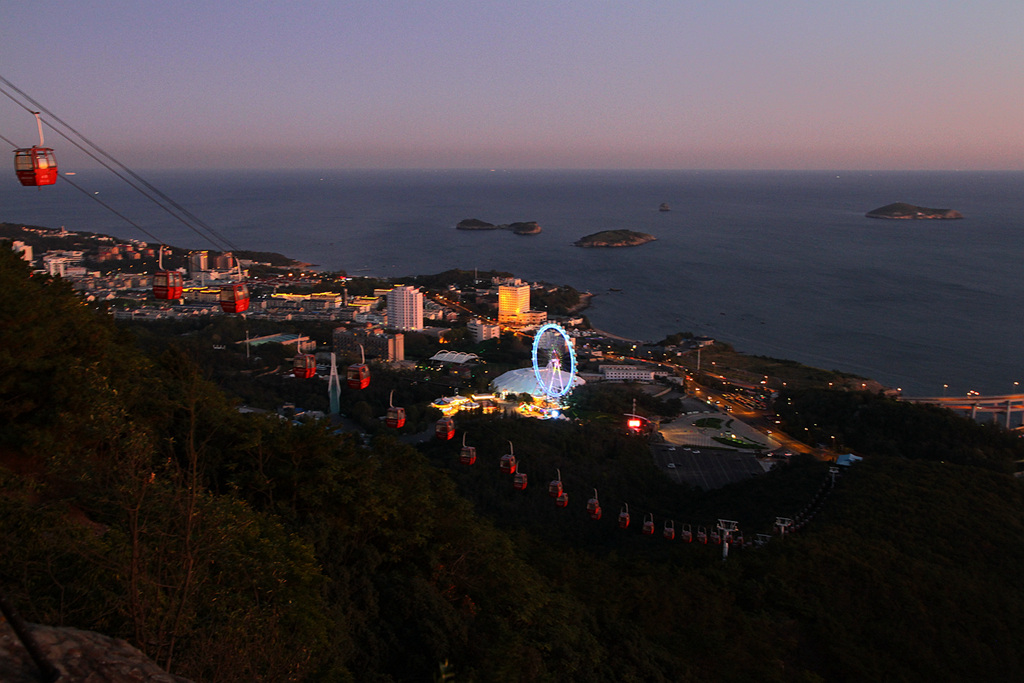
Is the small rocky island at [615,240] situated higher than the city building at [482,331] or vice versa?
the small rocky island at [615,240]

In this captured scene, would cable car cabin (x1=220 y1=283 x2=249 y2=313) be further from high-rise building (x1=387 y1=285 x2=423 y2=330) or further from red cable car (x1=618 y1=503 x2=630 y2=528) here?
high-rise building (x1=387 y1=285 x2=423 y2=330)

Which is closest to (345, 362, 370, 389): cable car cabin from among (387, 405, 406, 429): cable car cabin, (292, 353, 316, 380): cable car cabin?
(292, 353, 316, 380): cable car cabin

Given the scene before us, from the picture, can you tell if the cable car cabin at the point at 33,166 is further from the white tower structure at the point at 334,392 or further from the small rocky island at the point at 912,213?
the small rocky island at the point at 912,213

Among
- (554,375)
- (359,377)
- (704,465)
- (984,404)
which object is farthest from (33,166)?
(984,404)

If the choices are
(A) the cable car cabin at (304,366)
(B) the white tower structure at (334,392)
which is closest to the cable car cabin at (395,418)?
(A) the cable car cabin at (304,366)

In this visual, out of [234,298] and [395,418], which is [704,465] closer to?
[395,418]

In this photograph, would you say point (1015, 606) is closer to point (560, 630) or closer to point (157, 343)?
point (560, 630)
